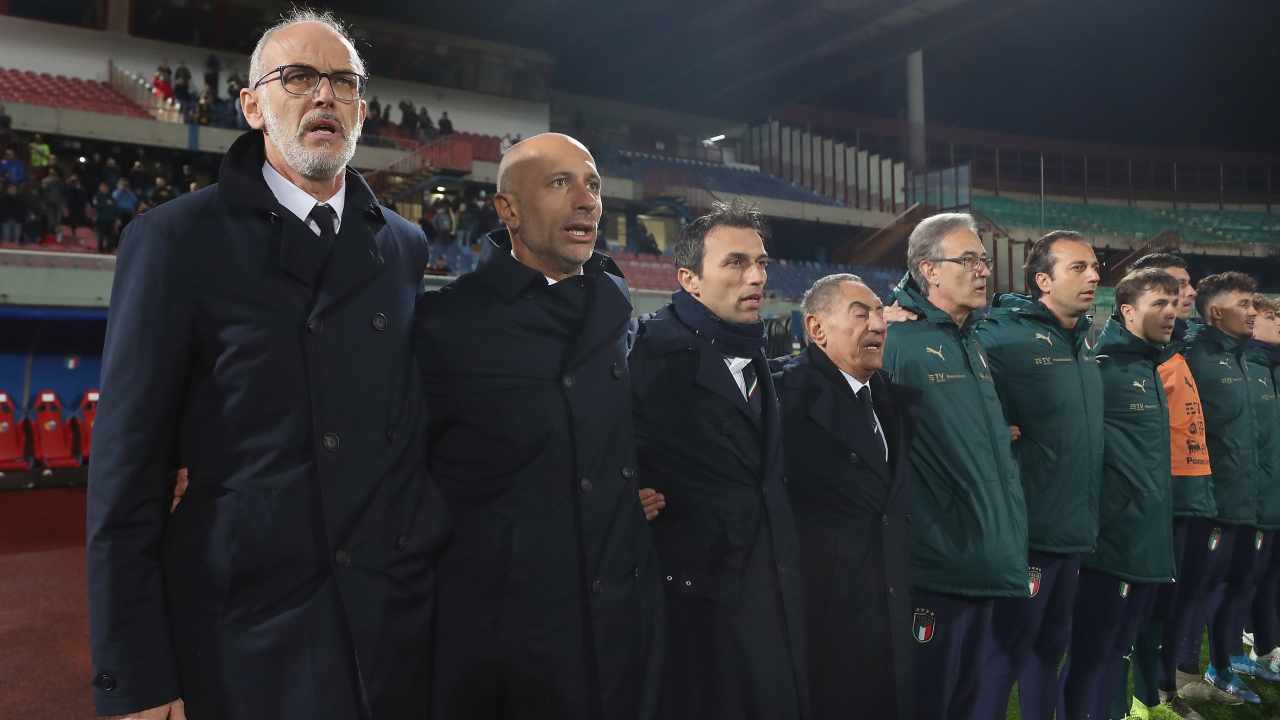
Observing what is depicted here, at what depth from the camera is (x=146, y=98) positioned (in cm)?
1605

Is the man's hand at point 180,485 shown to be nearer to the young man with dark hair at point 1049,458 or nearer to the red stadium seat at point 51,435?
the young man with dark hair at point 1049,458

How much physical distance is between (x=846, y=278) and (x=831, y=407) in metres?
0.50

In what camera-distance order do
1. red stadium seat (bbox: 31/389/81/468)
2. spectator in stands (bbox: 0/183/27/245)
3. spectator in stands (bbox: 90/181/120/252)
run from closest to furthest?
red stadium seat (bbox: 31/389/81/468) < spectator in stands (bbox: 0/183/27/245) < spectator in stands (bbox: 90/181/120/252)

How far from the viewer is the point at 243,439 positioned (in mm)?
1526

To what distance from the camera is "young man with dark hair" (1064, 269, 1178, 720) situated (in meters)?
3.51

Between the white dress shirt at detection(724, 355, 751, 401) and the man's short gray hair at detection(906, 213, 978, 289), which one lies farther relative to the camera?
the man's short gray hair at detection(906, 213, 978, 289)

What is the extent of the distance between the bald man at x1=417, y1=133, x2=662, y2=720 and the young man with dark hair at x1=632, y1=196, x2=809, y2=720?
0.94 feet

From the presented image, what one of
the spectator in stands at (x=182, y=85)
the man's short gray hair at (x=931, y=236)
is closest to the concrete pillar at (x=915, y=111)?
the spectator in stands at (x=182, y=85)

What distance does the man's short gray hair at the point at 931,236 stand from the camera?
3.13 m

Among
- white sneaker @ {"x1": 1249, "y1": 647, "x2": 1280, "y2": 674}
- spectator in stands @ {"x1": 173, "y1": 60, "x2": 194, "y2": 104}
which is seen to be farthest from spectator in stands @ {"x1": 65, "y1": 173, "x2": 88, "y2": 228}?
white sneaker @ {"x1": 1249, "y1": 647, "x2": 1280, "y2": 674}

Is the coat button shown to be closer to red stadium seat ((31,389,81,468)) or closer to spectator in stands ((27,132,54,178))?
red stadium seat ((31,389,81,468))

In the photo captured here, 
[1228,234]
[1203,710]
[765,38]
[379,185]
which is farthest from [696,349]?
[1228,234]

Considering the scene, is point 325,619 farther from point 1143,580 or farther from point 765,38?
point 765,38

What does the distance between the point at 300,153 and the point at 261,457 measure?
60 cm
